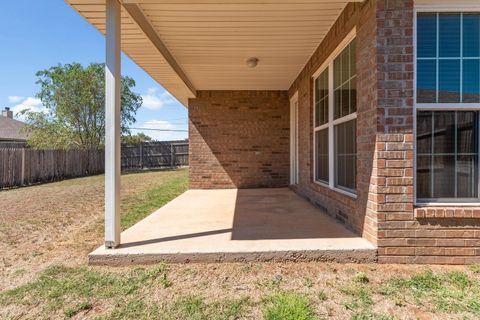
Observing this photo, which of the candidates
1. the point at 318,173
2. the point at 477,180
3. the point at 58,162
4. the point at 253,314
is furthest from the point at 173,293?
the point at 58,162

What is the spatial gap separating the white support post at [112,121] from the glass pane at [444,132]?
3.35m

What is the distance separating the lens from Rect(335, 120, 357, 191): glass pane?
3859mm

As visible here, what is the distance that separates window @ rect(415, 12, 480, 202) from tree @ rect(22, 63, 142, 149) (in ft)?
61.9

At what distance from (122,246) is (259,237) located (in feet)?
5.01

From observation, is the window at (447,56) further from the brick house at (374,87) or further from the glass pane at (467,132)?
the glass pane at (467,132)

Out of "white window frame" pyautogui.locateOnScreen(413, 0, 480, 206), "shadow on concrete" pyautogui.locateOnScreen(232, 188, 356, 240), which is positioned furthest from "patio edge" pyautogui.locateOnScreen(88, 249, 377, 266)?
"white window frame" pyautogui.locateOnScreen(413, 0, 480, 206)

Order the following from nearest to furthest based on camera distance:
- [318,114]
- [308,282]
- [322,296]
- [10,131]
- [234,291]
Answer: [322,296]
[234,291]
[308,282]
[318,114]
[10,131]

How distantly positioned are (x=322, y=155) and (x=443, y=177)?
2336mm

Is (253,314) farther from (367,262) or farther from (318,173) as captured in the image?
(318,173)

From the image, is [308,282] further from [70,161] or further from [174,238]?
[70,161]

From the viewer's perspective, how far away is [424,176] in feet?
9.92

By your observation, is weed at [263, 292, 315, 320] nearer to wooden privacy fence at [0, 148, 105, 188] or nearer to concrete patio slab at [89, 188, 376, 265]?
concrete patio slab at [89, 188, 376, 265]

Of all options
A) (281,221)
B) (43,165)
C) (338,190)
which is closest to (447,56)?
(338,190)

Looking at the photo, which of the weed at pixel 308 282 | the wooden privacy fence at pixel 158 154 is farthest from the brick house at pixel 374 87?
the wooden privacy fence at pixel 158 154
